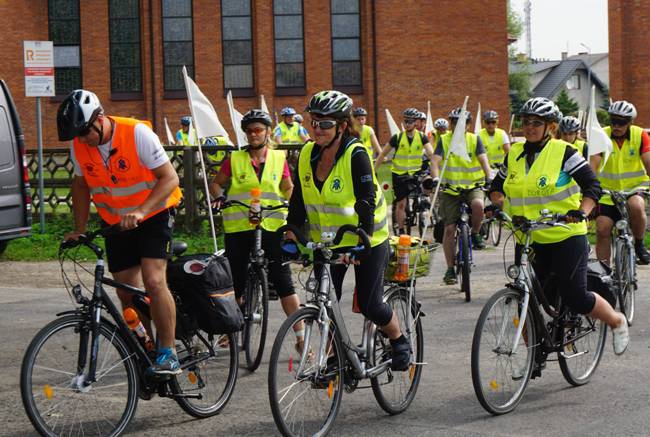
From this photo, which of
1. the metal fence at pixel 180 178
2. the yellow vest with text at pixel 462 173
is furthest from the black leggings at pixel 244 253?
the metal fence at pixel 180 178

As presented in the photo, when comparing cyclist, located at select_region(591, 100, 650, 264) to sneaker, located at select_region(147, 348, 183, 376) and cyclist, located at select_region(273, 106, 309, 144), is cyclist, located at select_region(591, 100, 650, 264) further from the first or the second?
cyclist, located at select_region(273, 106, 309, 144)

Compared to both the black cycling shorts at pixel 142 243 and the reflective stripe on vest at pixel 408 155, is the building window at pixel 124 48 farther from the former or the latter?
the black cycling shorts at pixel 142 243

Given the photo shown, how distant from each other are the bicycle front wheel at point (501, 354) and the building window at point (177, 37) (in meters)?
35.4

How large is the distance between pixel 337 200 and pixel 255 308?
7.23 ft

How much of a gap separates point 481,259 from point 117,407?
405 inches

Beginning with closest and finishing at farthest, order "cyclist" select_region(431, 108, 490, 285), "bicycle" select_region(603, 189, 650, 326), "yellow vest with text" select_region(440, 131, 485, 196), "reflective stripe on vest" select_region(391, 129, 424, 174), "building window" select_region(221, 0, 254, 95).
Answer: "bicycle" select_region(603, 189, 650, 326) → "cyclist" select_region(431, 108, 490, 285) → "yellow vest with text" select_region(440, 131, 485, 196) → "reflective stripe on vest" select_region(391, 129, 424, 174) → "building window" select_region(221, 0, 254, 95)

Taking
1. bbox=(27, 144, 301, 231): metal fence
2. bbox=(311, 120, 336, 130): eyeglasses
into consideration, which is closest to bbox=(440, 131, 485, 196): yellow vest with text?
bbox=(27, 144, 301, 231): metal fence

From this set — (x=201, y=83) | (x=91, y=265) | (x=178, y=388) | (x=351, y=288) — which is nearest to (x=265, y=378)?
(x=178, y=388)

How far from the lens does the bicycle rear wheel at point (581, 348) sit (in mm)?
7738

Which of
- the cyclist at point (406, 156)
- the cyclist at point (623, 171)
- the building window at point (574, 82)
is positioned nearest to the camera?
the cyclist at point (623, 171)

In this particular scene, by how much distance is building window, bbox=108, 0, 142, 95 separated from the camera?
137 feet

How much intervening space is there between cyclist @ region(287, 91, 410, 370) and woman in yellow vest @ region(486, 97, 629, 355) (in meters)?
1.24

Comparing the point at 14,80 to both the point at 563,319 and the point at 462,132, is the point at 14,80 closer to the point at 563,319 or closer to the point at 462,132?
the point at 462,132

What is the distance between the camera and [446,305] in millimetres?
11750
